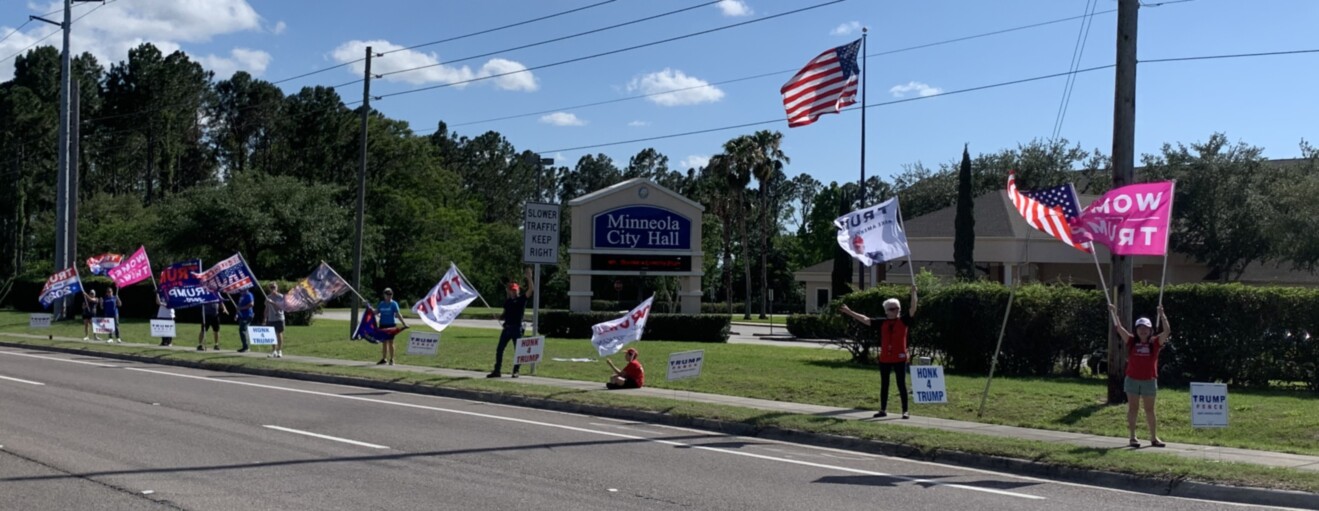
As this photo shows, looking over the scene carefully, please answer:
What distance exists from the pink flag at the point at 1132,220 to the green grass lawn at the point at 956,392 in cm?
232

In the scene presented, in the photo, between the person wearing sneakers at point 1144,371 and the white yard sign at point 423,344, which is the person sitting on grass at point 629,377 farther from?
the person wearing sneakers at point 1144,371

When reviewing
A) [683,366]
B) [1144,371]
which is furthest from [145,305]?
[1144,371]

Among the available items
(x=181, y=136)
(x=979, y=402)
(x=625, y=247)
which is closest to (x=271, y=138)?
(x=181, y=136)

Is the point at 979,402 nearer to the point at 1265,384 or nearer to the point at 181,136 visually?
the point at 1265,384

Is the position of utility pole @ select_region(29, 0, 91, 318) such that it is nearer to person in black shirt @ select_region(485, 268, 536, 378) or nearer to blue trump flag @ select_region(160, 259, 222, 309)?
blue trump flag @ select_region(160, 259, 222, 309)

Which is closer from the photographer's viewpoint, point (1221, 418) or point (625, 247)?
point (1221, 418)

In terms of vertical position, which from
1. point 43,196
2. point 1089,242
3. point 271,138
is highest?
point 271,138

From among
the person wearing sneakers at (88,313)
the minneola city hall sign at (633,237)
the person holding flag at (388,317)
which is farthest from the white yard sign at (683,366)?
the person wearing sneakers at (88,313)

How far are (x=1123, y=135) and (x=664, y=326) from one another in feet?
73.4

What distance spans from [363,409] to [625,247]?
2380 cm

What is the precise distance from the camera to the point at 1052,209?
14.5 meters

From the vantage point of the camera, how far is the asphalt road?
914 cm

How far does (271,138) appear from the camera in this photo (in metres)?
84.8

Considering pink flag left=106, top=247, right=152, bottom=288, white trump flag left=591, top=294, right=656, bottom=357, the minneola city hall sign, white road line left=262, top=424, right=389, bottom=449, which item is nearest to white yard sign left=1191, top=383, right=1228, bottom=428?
white trump flag left=591, top=294, right=656, bottom=357
